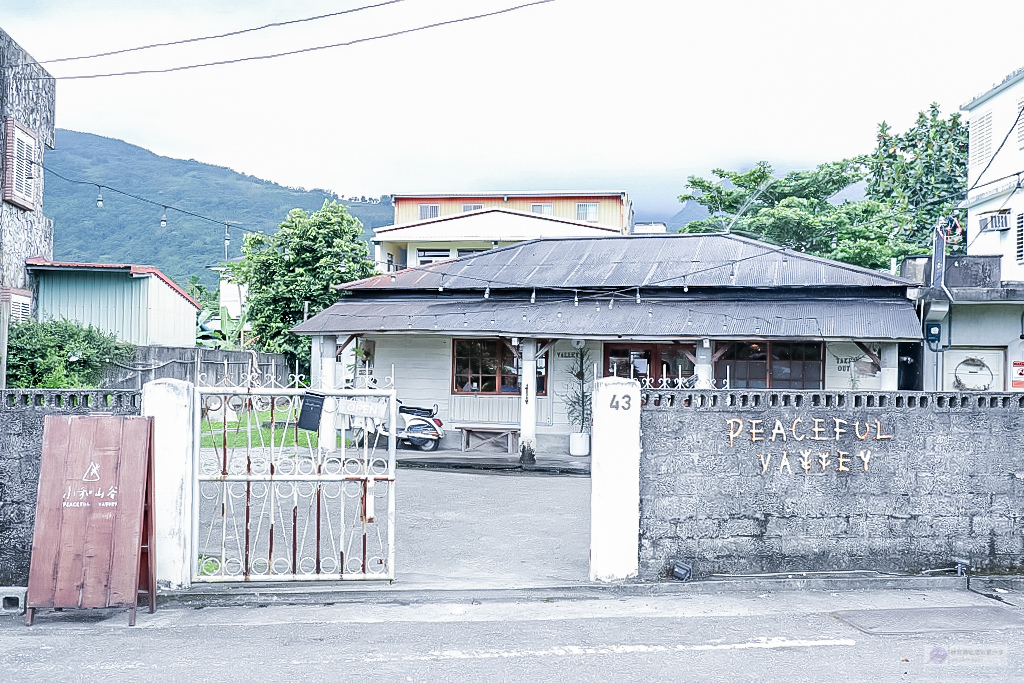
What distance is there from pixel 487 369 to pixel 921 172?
26.1 meters

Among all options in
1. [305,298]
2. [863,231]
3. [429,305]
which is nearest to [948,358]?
[429,305]

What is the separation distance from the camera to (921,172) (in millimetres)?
36000

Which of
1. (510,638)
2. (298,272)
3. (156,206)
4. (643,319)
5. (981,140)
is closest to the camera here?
(510,638)

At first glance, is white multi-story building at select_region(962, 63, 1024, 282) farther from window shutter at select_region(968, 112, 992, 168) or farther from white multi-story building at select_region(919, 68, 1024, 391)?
white multi-story building at select_region(919, 68, 1024, 391)

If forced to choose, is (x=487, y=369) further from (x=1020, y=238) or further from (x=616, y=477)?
(x=1020, y=238)

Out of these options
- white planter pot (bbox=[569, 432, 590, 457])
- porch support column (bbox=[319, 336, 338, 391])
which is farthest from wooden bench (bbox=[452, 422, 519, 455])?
porch support column (bbox=[319, 336, 338, 391])

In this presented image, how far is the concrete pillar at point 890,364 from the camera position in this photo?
1480 cm

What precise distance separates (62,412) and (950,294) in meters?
14.0

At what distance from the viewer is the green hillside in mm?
77812

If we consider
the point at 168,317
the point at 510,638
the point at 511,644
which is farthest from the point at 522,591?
the point at 168,317

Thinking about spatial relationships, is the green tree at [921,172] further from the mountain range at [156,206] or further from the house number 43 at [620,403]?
the house number 43 at [620,403]

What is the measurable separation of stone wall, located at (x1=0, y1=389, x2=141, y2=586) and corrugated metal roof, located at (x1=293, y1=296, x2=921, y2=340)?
9.61 metres

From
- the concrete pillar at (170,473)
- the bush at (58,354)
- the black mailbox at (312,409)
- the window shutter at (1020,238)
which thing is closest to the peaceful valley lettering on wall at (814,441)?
the black mailbox at (312,409)

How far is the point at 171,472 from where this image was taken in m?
7.08
